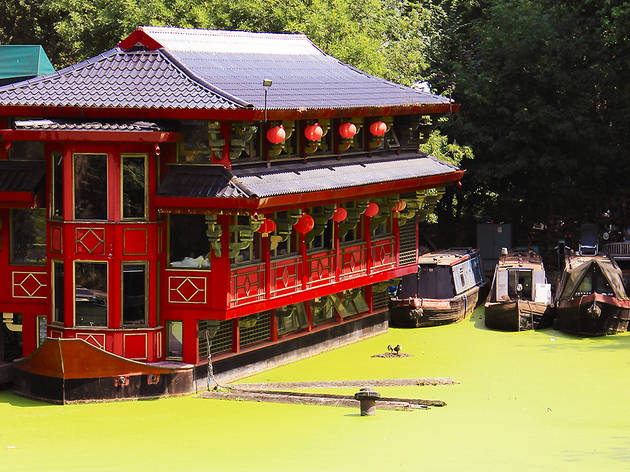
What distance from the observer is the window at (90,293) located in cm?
3020

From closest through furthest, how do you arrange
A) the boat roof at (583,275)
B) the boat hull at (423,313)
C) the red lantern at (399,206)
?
the red lantern at (399,206), the boat roof at (583,275), the boat hull at (423,313)

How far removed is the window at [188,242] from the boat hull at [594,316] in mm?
13080

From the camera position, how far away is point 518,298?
42.1m

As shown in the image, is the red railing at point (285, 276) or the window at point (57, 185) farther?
the red railing at point (285, 276)

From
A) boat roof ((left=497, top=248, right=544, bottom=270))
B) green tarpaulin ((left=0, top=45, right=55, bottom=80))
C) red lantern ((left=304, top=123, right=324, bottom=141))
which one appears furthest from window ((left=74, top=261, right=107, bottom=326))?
boat roof ((left=497, top=248, right=544, bottom=270))

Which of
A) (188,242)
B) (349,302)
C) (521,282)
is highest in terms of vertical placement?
(188,242)

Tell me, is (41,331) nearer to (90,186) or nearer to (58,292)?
(58,292)

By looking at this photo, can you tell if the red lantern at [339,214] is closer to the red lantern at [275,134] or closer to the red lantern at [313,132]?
the red lantern at [313,132]

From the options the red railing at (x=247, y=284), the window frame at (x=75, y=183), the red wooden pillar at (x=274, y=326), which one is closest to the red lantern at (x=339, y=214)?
the red wooden pillar at (x=274, y=326)

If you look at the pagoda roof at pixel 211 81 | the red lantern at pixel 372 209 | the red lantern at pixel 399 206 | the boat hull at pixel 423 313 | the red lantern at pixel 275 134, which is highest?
the pagoda roof at pixel 211 81

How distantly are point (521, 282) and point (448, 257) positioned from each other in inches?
101

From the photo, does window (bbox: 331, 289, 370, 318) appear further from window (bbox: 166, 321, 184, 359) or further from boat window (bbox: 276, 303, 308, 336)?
window (bbox: 166, 321, 184, 359)

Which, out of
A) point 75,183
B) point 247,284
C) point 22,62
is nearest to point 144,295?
point 247,284

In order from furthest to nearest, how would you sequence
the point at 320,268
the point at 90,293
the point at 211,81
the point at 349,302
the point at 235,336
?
the point at 349,302 < the point at 320,268 < the point at 235,336 < the point at 211,81 < the point at 90,293
